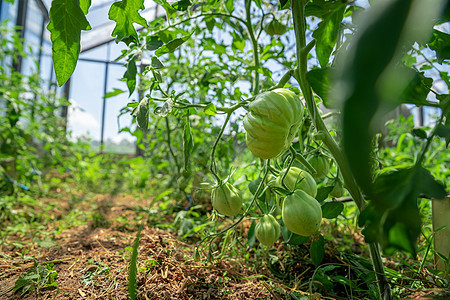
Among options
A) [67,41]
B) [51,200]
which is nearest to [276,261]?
[67,41]

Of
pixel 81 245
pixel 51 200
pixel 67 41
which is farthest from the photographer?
pixel 51 200

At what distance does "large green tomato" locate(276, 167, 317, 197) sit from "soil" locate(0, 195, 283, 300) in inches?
9.9

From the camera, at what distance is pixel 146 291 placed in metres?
0.61

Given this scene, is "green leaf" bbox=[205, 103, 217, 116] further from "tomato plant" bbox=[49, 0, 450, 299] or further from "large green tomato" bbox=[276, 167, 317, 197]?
"large green tomato" bbox=[276, 167, 317, 197]

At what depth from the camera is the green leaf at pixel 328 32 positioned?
1.41 feet

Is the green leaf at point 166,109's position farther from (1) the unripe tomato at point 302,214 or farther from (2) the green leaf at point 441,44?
(2) the green leaf at point 441,44

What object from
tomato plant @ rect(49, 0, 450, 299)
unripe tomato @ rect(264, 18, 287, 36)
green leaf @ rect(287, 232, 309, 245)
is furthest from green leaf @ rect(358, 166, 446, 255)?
unripe tomato @ rect(264, 18, 287, 36)

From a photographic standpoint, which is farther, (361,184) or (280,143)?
(280,143)

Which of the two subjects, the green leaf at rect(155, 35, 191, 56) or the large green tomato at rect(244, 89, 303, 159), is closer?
the large green tomato at rect(244, 89, 303, 159)

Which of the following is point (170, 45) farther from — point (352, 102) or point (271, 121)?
point (352, 102)

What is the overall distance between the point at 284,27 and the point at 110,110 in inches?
237

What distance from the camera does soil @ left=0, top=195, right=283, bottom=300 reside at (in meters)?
0.64

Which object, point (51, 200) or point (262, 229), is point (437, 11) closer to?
point (262, 229)

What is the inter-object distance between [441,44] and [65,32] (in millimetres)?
551
